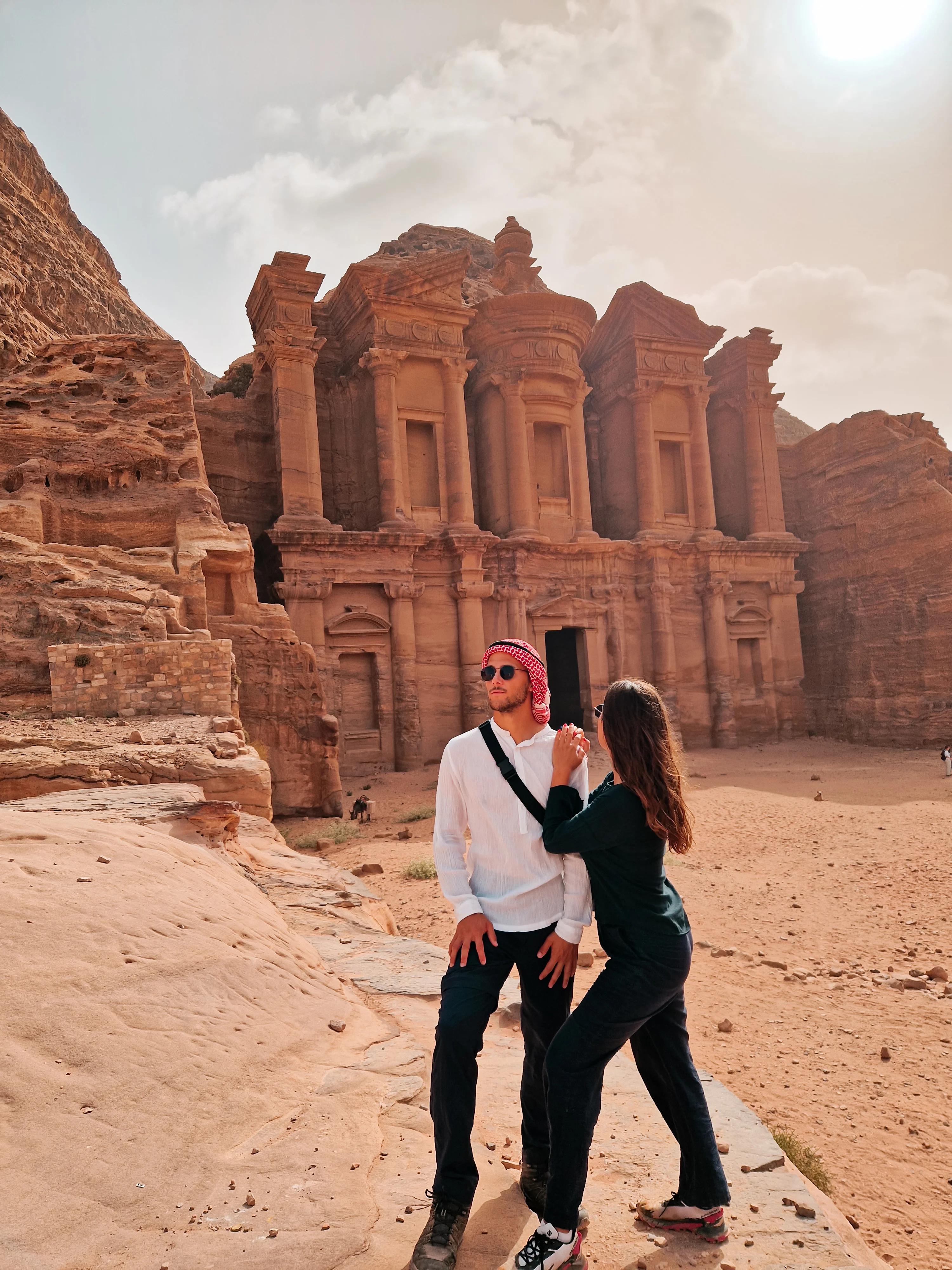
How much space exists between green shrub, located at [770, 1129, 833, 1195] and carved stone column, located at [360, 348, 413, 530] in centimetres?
1907

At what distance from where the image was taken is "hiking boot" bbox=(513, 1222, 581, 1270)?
7.90ft

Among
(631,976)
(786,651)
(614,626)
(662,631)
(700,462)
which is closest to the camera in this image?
(631,976)

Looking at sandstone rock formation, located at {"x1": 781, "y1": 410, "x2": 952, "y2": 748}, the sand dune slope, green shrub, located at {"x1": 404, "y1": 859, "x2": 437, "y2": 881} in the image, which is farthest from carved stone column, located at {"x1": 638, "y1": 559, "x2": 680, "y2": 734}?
the sand dune slope

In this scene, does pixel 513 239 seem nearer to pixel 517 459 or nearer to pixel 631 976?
pixel 517 459

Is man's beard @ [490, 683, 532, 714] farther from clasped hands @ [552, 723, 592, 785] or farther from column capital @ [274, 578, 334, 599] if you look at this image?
column capital @ [274, 578, 334, 599]

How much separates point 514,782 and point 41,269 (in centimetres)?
2376

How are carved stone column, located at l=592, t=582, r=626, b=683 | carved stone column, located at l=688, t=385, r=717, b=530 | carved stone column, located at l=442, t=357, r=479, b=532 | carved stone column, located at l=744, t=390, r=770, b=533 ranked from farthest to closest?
carved stone column, located at l=744, t=390, r=770, b=533, carved stone column, located at l=688, t=385, r=717, b=530, carved stone column, located at l=592, t=582, r=626, b=683, carved stone column, located at l=442, t=357, r=479, b=532

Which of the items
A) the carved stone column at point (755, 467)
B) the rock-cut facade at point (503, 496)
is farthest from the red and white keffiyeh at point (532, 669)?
the carved stone column at point (755, 467)

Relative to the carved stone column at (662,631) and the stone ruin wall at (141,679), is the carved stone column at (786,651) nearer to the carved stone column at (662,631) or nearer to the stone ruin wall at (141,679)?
the carved stone column at (662,631)

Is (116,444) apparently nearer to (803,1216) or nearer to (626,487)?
(803,1216)

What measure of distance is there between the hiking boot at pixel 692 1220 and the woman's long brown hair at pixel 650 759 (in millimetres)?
1211

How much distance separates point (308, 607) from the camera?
20484mm

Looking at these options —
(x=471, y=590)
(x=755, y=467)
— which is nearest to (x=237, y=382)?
(x=471, y=590)

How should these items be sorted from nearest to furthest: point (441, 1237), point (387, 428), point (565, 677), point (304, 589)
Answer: point (441, 1237)
point (304, 589)
point (387, 428)
point (565, 677)
